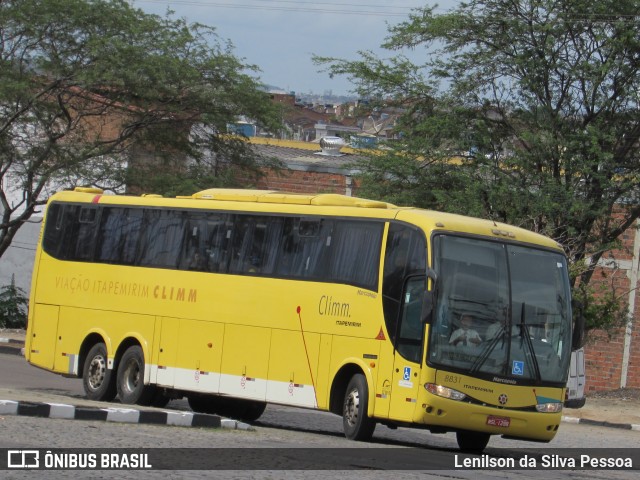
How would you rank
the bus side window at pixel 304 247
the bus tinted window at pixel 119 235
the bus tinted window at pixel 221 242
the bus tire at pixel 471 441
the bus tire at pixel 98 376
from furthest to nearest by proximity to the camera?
1. the bus tinted window at pixel 119 235
2. the bus tire at pixel 98 376
3. the bus side window at pixel 304 247
4. the bus tinted window at pixel 221 242
5. the bus tire at pixel 471 441

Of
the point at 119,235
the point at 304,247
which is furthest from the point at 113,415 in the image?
the point at 119,235

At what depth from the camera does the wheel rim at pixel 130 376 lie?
20047mm

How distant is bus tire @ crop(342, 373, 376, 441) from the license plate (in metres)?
1.61

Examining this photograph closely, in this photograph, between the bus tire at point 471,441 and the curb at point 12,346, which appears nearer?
the bus tire at point 471,441

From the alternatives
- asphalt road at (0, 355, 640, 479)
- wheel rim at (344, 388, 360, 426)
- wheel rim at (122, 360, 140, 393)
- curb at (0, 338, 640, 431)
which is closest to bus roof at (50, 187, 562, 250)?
wheel rim at (344, 388, 360, 426)

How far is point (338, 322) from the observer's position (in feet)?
55.2

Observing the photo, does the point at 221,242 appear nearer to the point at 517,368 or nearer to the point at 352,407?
the point at 352,407

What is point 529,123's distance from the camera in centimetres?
3083

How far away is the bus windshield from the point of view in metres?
15.5

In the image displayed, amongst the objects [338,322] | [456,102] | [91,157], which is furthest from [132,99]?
[338,322]

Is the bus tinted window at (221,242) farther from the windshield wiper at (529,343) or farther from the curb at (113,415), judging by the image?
the curb at (113,415)

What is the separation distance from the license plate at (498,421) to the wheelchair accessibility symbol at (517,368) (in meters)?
0.62

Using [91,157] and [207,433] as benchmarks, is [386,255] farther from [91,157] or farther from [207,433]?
[91,157]

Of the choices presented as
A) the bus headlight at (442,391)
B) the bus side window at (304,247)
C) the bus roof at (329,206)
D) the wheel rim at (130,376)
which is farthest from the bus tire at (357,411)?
the wheel rim at (130,376)
